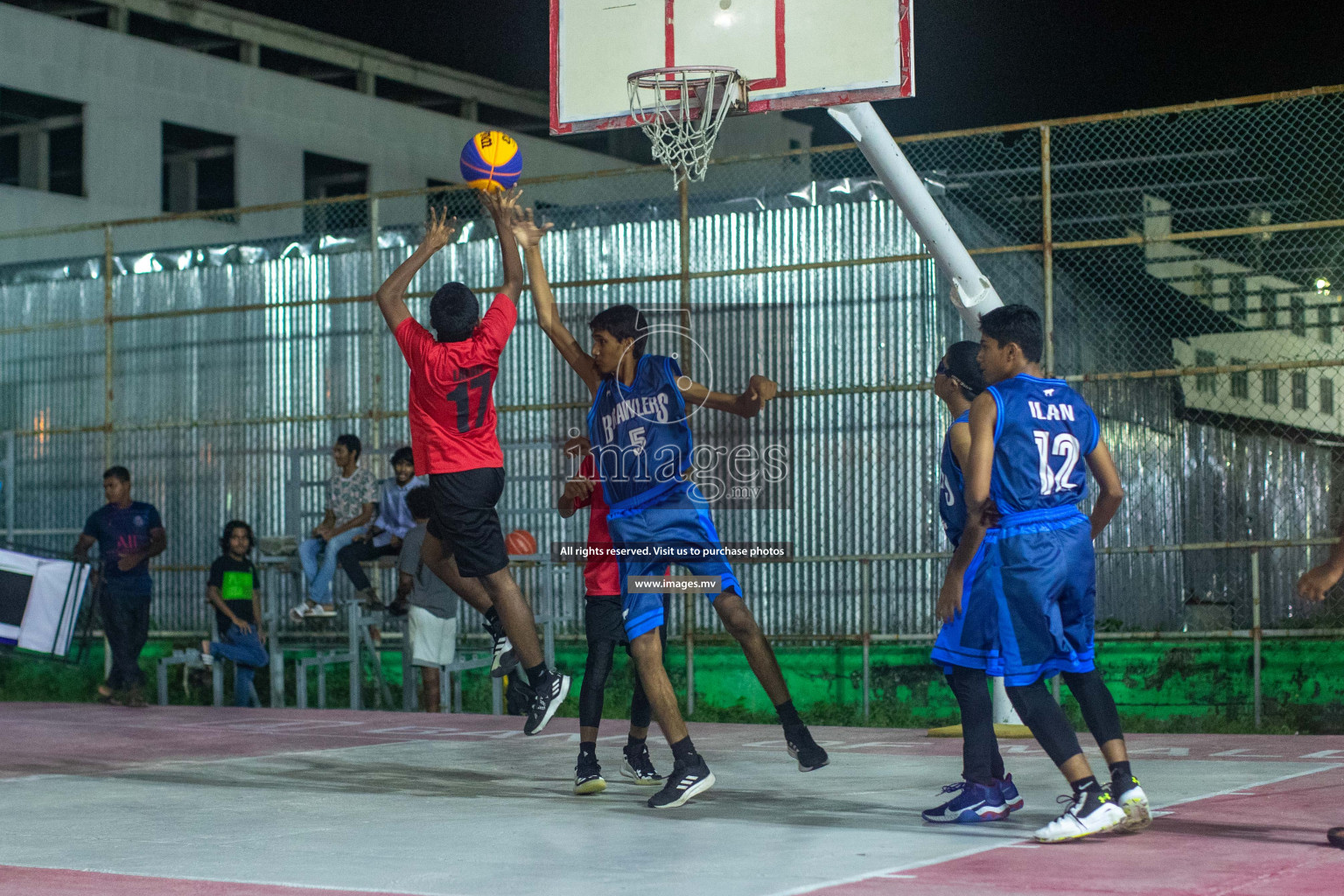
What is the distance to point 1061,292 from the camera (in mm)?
12914

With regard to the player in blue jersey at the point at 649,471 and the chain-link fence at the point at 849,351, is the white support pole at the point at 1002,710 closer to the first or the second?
the chain-link fence at the point at 849,351

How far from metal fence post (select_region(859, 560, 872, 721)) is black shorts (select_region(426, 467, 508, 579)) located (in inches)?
208

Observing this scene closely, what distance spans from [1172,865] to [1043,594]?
1037 mm

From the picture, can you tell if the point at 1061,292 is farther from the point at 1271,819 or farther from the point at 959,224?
the point at 1271,819

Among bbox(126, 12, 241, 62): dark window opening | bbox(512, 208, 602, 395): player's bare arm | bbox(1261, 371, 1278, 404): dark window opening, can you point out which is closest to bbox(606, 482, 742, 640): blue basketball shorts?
bbox(512, 208, 602, 395): player's bare arm

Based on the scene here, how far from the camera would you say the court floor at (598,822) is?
4973 mm

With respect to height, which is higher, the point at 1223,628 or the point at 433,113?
the point at 433,113

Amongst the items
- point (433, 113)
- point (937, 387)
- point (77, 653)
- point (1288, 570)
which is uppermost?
point (433, 113)

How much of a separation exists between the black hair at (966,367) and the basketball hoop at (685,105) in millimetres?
3279

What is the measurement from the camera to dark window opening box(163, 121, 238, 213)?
3158cm

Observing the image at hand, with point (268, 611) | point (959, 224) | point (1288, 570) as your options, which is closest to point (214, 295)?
point (268, 611)

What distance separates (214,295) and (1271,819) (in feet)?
42.6

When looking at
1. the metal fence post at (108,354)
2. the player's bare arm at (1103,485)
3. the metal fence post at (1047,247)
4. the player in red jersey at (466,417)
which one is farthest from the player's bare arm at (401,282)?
the metal fence post at (108,354)

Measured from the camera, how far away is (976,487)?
5.70m
